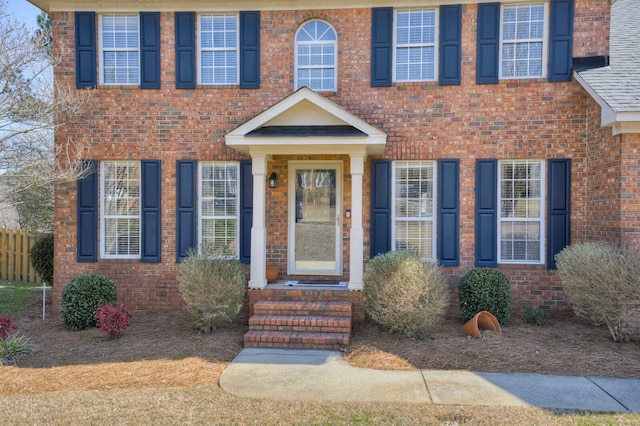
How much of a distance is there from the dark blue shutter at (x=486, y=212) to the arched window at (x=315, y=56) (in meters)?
3.30

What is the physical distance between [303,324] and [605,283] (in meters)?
4.41

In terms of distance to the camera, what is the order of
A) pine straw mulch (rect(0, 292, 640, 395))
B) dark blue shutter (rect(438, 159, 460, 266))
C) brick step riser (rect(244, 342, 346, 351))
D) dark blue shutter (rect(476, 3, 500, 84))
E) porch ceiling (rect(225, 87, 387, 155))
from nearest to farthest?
pine straw mulch (rect(0, 292, 640, 395)), brick step riser (rect(244, 342, 346, 351)), porch ceiling (rect(225, 87, 387, 155)), dark blue shutter (rect(476, 3, 500, 84)), dark blue shutter (rect(438, 159, 460, 266))

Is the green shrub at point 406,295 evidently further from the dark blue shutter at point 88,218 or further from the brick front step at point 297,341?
the dark blue shutter at point 88,218

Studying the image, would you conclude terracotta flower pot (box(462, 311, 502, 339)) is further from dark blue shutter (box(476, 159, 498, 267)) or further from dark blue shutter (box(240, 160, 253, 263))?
dark blue shutter (box(240, 160, 253, 263))

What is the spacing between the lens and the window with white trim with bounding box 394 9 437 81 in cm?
830

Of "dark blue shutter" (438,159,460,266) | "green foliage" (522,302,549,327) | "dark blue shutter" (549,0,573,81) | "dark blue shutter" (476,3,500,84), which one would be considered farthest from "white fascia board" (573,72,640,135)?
"green foliage" (522,302,549,327)

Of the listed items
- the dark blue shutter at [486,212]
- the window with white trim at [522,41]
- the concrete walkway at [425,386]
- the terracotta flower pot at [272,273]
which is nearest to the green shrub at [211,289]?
the terracotta flower pot at [272,273]

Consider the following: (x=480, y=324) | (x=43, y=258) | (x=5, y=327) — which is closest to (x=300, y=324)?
(x=480, y=324)

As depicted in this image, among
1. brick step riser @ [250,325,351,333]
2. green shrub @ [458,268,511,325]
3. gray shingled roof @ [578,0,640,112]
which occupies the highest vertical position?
gray shingled roof @ [578,0,640,112]

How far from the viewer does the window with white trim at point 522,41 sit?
8117mm

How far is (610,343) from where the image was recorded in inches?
253

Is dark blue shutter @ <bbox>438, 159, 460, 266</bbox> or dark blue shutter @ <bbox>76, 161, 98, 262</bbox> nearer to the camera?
dark blue shutter @ <bbox>438, 159, 460, 266</bbox>

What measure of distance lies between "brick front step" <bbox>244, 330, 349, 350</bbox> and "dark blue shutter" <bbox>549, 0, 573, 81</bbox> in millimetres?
6066

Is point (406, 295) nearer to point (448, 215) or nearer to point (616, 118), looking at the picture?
point (448, 215)
